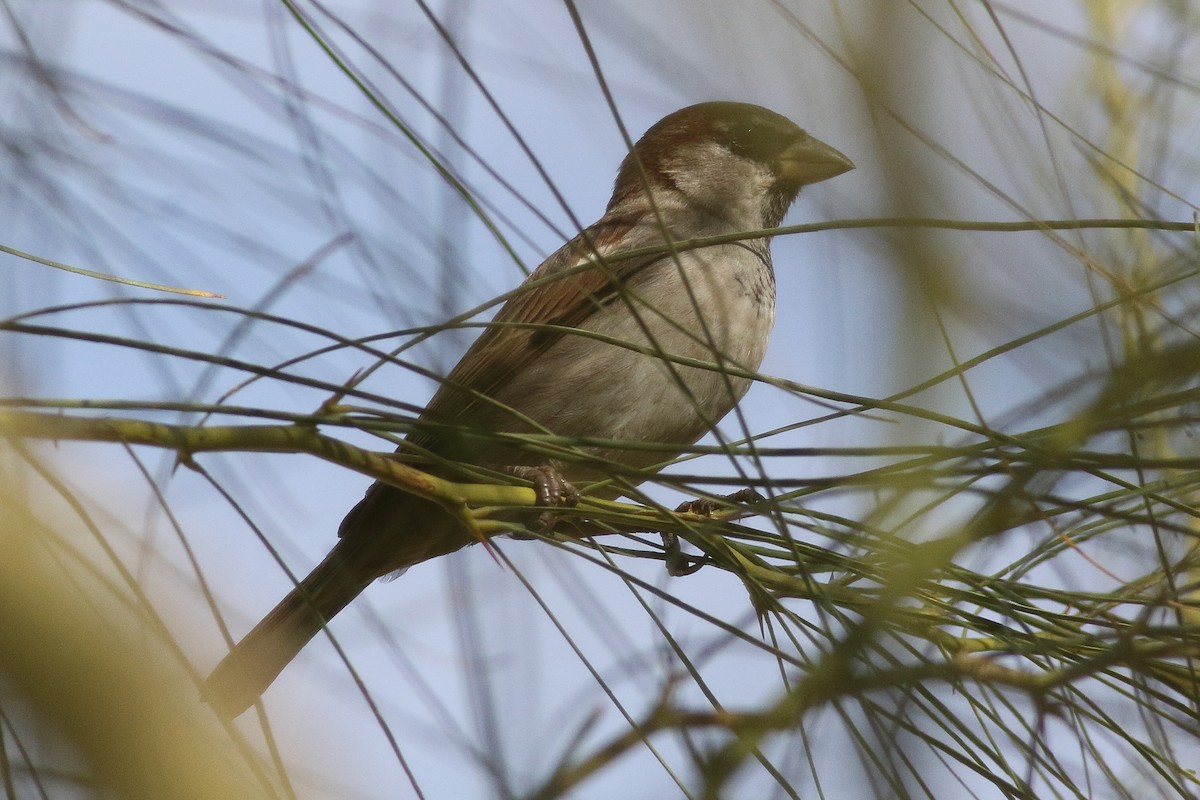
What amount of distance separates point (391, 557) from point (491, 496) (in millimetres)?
1728

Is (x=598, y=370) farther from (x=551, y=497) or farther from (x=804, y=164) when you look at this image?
(x=551, y=497)

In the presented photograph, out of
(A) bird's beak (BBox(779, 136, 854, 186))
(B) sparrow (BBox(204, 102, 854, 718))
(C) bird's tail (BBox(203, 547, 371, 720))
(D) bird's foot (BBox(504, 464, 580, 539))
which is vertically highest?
(A) bird's beak (BBox(779, 136, 854, 186))

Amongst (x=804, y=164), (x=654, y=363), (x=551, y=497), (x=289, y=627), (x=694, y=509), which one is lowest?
(x=551, y=497)

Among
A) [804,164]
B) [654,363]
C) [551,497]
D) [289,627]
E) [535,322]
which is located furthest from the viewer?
[804,164]

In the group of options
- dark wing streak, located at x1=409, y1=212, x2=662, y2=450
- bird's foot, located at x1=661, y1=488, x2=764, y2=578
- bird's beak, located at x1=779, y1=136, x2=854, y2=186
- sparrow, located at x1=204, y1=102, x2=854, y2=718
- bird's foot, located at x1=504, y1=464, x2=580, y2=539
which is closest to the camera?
bird's foot, located at x1=504, y1=464, x2=580, y2=539

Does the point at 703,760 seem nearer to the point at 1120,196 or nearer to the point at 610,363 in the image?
the point at 1120,196

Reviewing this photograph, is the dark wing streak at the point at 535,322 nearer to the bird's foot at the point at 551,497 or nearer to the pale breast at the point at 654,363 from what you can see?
the pale breast at the point at 654,363

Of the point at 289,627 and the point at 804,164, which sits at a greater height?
the point at 804,164

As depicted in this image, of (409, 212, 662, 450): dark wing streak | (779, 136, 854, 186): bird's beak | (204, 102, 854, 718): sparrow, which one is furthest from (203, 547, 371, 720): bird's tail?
(779, 136, 854, 186): bird's beak

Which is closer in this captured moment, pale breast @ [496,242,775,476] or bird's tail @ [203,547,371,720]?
bird's tail @ [203,547,371,720]

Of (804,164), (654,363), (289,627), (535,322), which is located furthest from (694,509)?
(804,164)

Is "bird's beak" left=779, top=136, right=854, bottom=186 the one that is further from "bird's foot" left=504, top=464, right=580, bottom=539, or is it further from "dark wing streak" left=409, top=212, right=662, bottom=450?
"bird's foot" left=504, top=464, right=580, bottom=539

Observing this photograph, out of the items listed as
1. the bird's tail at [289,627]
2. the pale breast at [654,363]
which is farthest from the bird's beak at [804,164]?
the bird's tail at [289,627]

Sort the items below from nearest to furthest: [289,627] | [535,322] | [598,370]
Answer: [289,627] < [598,370] < [535,322]
